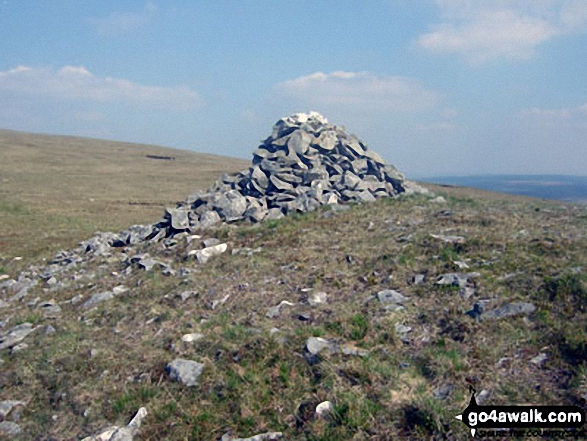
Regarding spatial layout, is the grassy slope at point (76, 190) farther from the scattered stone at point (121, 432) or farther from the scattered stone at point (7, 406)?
the scattered stone at point (121, 432)

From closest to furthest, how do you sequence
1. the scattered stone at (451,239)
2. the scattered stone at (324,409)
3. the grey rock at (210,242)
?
the scattered stone at (324,409) → the scattered stone at (451,239) → the grey rock at (210,242)

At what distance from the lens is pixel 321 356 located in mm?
6547

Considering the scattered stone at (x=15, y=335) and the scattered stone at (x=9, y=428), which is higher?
the scattered stone at (x=15, y=335)

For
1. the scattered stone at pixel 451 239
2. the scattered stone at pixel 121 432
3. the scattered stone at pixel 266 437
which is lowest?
the scattered stone at pixel 121 432

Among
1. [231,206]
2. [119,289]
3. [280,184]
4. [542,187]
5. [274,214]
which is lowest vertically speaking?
[119,289]

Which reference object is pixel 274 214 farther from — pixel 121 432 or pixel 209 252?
pixel 121 432

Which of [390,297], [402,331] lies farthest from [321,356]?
[390,297]

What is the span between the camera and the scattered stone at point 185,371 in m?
6.50

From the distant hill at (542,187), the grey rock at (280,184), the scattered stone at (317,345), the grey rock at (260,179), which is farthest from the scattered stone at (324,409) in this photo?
the distant hill at (542,187)

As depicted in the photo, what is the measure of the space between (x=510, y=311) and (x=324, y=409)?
3739 millimetres

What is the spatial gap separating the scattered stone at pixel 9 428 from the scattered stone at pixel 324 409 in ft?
13.1

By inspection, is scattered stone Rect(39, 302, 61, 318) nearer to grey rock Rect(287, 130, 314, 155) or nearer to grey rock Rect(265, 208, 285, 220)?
grey rock Rect(265, 208, 285, 220)

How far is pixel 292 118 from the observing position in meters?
22.5

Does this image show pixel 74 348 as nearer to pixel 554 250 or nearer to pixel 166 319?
pixel 166 319
